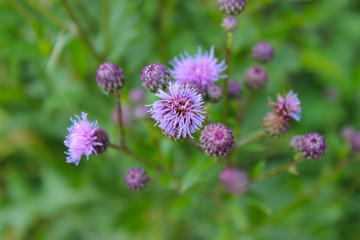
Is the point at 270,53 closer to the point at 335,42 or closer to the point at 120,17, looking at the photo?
the point at 120,17

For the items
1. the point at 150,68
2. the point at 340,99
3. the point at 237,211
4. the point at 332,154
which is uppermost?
the point at 340,99

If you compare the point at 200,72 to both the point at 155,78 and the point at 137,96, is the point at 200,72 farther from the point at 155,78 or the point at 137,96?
the point at 137,96

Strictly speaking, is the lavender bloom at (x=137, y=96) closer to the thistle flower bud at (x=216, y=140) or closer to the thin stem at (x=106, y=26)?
the thin stem at (x=106, y=26)

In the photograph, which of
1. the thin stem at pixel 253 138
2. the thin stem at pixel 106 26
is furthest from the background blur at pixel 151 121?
the thin stem at pixel 253 138

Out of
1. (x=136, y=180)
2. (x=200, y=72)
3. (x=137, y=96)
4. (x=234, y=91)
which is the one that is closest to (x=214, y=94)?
(x=200, y=72)

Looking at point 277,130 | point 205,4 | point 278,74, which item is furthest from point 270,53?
point 205,4

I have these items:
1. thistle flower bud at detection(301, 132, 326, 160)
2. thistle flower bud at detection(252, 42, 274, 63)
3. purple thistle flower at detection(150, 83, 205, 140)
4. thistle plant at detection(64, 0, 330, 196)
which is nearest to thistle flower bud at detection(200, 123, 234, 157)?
thistle plant at detection(64, 0, 330, 196)
